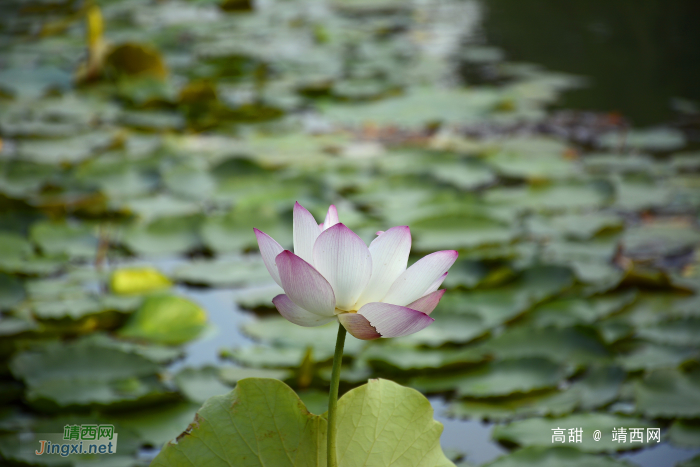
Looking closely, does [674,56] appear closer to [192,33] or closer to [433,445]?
[192,33]

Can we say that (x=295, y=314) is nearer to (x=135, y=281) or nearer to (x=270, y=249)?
(x=270, y=249)

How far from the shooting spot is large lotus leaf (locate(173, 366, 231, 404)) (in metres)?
0.91

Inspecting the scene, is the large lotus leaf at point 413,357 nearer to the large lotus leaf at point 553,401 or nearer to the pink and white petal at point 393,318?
the large lotus leaf at point 553,401

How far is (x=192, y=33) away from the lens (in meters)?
3.53

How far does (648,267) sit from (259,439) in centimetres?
109

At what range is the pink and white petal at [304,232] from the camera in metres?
0.46

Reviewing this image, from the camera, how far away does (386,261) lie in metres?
0.45

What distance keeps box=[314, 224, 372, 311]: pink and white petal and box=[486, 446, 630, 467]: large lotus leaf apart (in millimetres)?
432

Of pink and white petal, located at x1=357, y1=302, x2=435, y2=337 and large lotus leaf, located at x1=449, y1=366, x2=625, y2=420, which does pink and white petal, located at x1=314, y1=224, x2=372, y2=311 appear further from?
large lotus leaf, located at x1=449, y1=366, x2=625, y2=420

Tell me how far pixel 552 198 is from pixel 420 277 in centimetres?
128

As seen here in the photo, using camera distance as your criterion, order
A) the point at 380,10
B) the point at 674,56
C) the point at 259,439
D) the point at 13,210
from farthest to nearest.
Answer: the point at 380,10, the point at 674,56, the point at 13,210, the point at 259,439

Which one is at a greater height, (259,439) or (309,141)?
(259,439)

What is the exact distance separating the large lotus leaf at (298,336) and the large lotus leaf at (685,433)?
0.47 metres

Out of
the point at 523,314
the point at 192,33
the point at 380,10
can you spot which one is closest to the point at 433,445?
the point at 523,314
